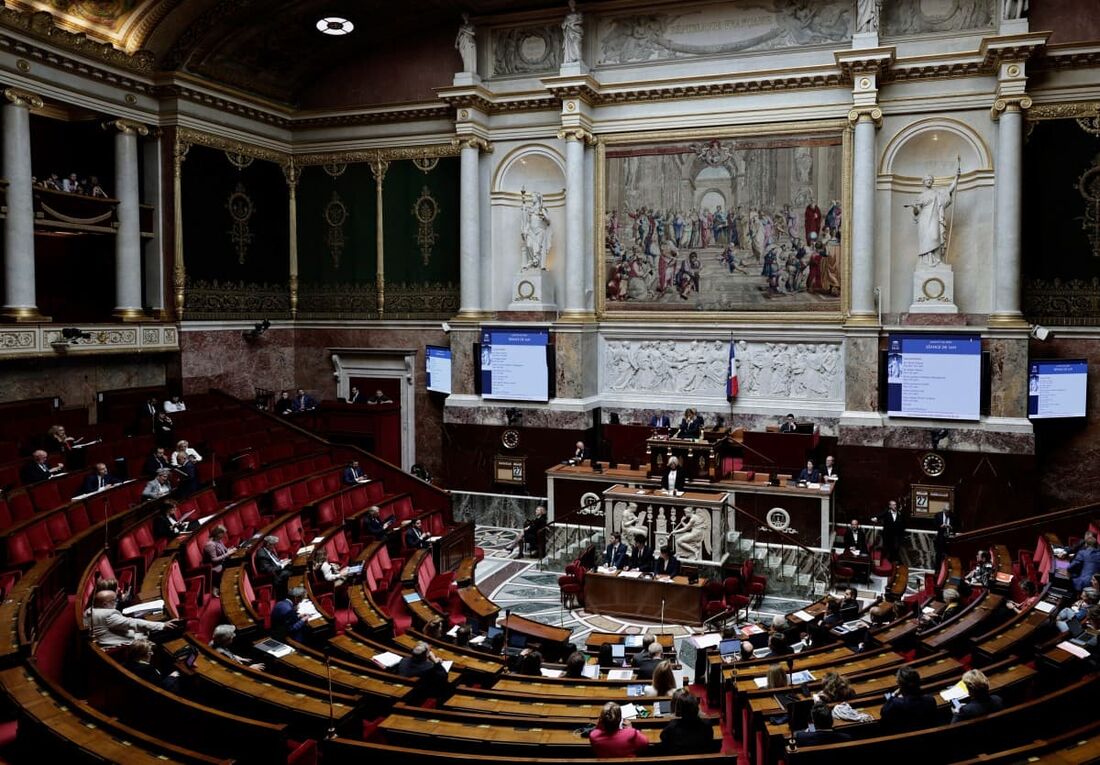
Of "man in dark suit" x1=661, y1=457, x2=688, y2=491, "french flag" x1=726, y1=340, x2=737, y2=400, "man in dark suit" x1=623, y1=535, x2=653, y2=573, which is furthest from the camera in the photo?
"french flag" x1=726, y1=340, x2=737, y2=400

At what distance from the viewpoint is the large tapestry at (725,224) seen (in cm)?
1944

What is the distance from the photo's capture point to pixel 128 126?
63.6 feet

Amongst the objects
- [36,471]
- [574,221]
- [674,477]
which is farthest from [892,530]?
[36,471]

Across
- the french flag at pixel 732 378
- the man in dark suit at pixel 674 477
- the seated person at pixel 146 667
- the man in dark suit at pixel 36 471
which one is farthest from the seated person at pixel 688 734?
the french flag at pixel 732 378

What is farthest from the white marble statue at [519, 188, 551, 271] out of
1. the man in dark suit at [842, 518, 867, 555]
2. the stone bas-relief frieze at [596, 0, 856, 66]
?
the man in dark suit at [842, 518, 867, 555]

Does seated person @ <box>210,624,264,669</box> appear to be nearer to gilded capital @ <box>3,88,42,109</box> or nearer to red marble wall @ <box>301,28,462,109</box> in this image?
gilded capital @ <box>3,88,42,109</box>

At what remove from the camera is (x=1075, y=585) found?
11602 millimetres

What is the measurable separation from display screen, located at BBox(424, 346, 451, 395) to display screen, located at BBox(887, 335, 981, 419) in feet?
35.0

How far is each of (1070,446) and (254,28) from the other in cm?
2082

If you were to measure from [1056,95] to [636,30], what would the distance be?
9.33 m

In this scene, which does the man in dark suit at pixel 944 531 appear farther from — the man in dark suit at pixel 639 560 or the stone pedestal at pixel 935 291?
the man in dark suit at pixel 639 560

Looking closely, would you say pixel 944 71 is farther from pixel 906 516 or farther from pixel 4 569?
pixel 4 569

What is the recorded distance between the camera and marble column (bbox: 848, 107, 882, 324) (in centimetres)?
1861

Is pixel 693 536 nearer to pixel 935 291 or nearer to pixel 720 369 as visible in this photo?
pixel 720 369
